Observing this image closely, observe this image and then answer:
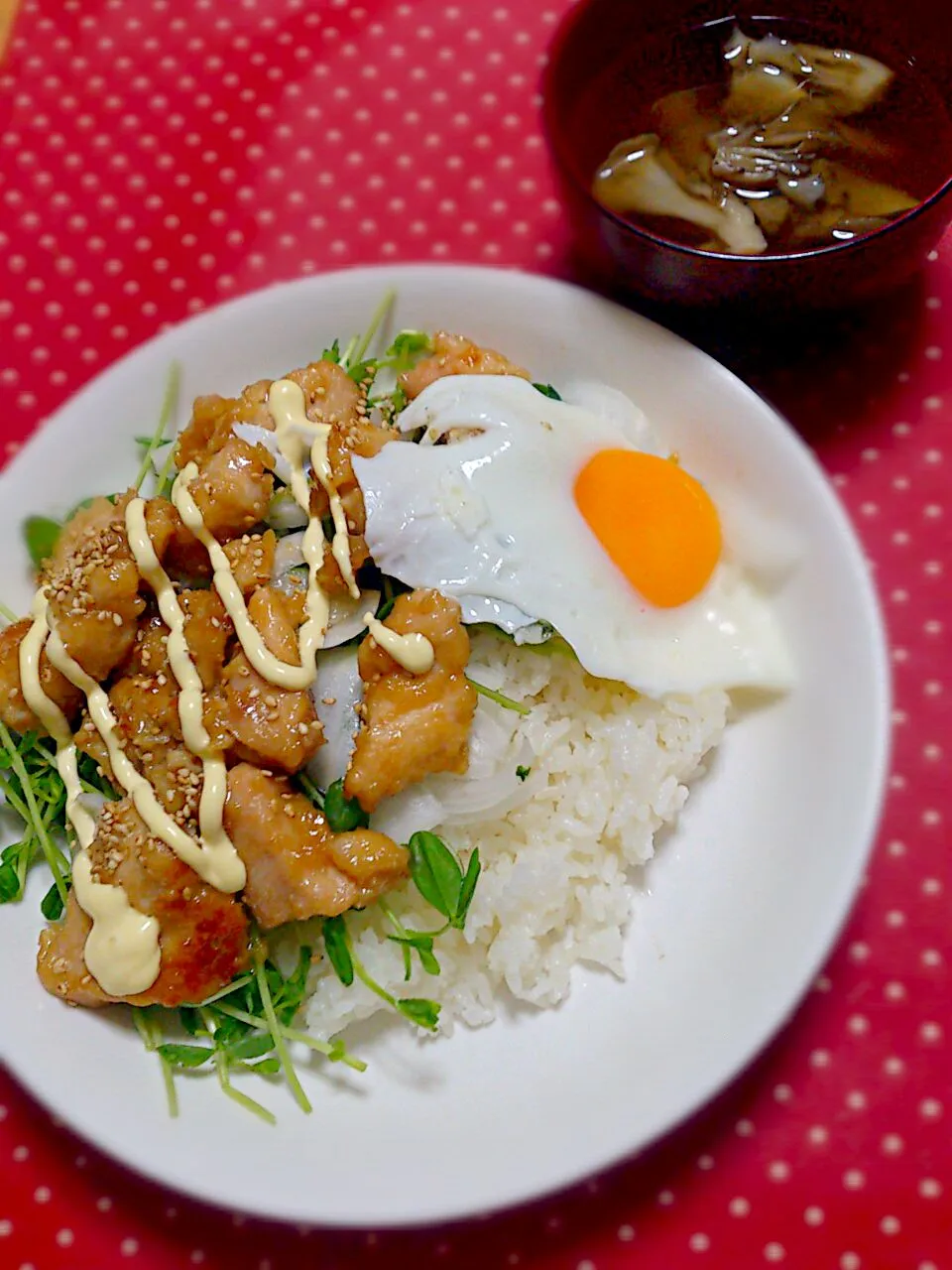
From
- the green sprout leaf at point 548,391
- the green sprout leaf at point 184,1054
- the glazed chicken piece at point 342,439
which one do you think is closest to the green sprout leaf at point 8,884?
the green sprout leaf at point 184,1054

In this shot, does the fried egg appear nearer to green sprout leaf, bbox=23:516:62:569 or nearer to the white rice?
the white rice

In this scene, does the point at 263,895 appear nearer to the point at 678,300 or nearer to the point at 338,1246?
the point at 338,1246

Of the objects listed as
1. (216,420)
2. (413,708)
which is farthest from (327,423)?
(413,708)

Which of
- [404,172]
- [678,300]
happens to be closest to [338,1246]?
[678,300]

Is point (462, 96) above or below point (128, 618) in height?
above

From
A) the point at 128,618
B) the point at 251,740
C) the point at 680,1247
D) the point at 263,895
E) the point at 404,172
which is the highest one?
the point at 404,172
